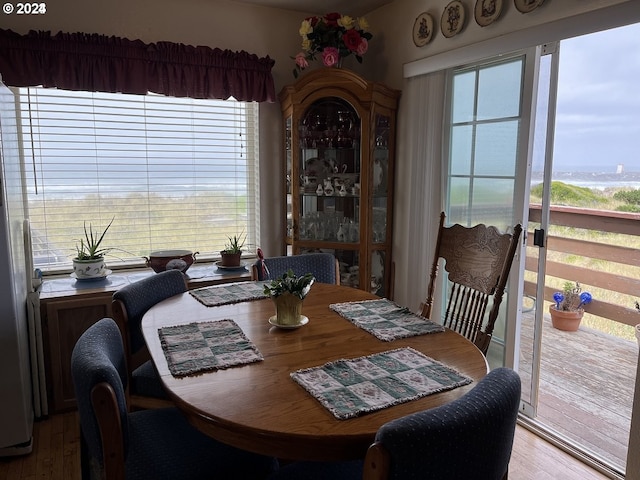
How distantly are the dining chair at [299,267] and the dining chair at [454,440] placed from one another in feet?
5.08

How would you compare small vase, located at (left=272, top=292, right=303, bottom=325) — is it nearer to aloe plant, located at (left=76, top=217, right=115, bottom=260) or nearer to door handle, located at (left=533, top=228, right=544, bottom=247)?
door handle, located at (left=533, top=228, right=544, bottom=247)

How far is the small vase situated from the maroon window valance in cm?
189

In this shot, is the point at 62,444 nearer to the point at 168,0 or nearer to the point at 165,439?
the point at 165,439

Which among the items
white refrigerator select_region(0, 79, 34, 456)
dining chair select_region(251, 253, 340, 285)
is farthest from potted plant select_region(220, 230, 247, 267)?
white refrigerator select_region(0, 79, 34, 456)

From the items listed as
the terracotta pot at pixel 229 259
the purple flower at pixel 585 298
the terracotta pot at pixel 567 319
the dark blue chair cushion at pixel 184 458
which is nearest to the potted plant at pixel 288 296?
the dark blue chair cushion at pixel 184 458

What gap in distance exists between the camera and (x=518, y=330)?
2.52 metres

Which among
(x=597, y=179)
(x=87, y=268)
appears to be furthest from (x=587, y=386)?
(x=87, y=268)

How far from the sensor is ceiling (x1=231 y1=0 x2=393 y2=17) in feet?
10.4

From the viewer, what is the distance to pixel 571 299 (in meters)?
4.13

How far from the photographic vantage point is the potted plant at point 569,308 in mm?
4102

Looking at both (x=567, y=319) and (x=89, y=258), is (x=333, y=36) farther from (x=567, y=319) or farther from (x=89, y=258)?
(x=567, y=319)

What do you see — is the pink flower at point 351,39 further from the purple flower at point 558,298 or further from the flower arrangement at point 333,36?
the purple flower at point 558,298

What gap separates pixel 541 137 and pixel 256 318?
1.67m

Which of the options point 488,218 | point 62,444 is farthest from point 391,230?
point 62,444
